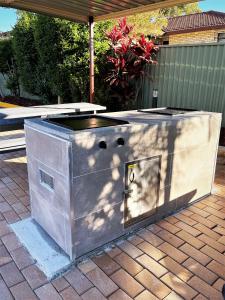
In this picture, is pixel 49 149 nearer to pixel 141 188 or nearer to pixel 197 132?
pixel 141 188

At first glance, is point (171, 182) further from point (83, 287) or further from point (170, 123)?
point (83, 287)

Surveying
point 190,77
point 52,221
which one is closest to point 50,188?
point 52,221

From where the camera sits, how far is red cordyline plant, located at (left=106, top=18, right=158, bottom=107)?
213 inches

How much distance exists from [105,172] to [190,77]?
3.99m

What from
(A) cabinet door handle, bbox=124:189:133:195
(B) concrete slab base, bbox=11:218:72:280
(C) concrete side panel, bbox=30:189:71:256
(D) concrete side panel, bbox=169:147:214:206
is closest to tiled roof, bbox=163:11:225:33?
(D) concrete side panel, bbox=169:147:214:206

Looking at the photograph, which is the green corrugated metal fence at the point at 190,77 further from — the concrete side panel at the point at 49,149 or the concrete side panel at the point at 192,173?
the concrete side panel at the point at 49,149

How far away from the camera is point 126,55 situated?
5527 millimetres

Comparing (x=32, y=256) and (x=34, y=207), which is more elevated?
(x=34, y=207)

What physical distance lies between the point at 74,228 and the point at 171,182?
3.84ft

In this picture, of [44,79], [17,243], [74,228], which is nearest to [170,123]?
[74,228]

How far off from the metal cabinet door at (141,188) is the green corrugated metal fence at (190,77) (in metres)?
3.20

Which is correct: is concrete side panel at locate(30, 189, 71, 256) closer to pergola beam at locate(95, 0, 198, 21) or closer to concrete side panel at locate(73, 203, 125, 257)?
concrete side panel at locate(73, 203, 125, 257)

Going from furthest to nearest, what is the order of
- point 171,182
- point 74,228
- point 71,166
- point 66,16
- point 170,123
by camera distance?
point 66,16
point 171,182
point 170,123
point 74,228
point 71,166

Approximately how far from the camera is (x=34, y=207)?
262 cm
